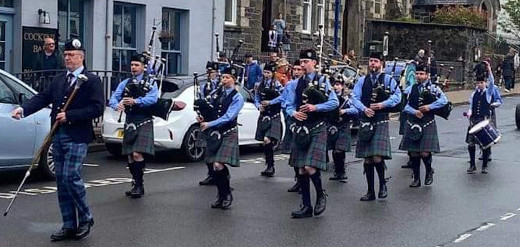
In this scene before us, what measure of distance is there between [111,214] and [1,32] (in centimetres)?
1170

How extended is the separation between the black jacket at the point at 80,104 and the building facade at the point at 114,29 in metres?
10.2

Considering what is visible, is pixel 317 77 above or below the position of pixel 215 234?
above

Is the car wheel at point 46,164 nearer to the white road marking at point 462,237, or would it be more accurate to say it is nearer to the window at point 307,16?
the white road marking at point 462,237

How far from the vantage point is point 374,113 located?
12.1 meters

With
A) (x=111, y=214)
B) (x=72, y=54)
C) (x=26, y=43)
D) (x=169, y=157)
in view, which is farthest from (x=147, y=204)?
(x=26, y=43)

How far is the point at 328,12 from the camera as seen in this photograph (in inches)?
1484

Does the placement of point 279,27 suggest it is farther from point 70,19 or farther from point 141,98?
point 141,98

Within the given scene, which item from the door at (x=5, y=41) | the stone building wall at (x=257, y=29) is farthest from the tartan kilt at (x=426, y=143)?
the stone building wall at (x=257, y=29)

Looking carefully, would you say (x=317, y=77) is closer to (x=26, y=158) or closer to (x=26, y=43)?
(x=26, y=158)

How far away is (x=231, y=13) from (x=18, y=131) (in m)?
18.6

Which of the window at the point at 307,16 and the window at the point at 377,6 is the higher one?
the window at the point at 377,6

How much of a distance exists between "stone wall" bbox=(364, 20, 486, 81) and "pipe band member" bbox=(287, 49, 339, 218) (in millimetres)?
30058

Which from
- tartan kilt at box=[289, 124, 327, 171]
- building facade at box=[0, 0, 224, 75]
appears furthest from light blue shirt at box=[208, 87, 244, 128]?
building facade at box=[0, 0, 224, 75]

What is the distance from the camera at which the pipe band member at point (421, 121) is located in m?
13.6
